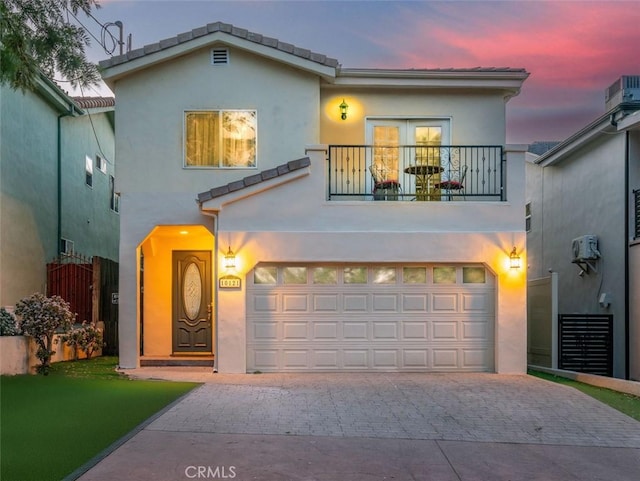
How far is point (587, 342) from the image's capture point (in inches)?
514

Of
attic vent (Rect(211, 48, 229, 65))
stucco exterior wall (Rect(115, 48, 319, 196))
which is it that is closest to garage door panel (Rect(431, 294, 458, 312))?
stucco exterior wall (Rect(115, 48, 319, 196))

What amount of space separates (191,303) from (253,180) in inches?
154

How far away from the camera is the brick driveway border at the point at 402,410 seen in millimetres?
7129

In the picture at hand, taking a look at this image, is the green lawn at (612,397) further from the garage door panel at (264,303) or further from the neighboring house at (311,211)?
the garage door panel at (264,303)

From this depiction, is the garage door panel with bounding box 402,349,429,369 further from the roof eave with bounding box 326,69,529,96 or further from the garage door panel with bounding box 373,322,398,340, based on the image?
the roof eave with bounding box 326,69,529,96

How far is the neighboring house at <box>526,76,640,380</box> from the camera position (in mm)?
13055

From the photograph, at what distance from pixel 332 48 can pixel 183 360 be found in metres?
8.50

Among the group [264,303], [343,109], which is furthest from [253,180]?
[343,109]

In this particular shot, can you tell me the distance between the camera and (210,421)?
24.3 ft

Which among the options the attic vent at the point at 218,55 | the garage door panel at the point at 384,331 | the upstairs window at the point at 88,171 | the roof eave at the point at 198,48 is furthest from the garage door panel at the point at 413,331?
the upstairs window at the point at 88,171

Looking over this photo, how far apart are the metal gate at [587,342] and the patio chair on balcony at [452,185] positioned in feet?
11.6

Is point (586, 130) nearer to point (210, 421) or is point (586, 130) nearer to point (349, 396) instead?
point (349, 396)

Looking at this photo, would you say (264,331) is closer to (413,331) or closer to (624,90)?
(413,331)

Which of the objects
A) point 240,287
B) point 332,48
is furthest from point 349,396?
point 332,48
